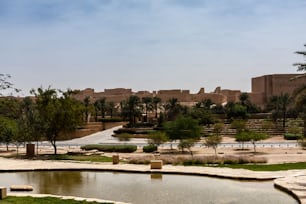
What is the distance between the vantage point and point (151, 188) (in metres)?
16.7

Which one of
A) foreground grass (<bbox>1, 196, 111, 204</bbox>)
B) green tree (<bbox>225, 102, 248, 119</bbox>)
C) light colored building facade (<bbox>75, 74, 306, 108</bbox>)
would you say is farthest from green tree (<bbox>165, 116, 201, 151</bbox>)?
light colored building facade (<bbox>75, 74, 306, 108</bbox>)

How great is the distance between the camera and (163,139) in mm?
42719

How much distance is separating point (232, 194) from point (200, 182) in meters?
2.93

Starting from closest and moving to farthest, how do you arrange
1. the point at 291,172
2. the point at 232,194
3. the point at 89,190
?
1. the point at 232,194
2. the point at 89,190
3. the point at 291,172

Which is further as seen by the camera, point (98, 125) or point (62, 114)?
point (98, 125)

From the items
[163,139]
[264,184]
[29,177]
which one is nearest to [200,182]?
[264,184]

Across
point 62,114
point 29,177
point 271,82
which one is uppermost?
point 271,82

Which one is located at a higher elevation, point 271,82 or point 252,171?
point 271,82

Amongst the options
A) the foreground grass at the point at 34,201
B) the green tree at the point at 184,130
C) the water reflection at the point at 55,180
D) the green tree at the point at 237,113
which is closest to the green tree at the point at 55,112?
the green tree at the point at 184,130

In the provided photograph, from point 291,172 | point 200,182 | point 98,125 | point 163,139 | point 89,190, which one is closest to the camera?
point 89,190

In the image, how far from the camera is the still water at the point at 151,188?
47.8ft

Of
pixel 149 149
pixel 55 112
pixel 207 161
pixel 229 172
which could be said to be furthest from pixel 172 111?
pixel 229 172

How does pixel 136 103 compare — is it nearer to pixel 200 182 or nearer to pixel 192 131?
pixel 192 131

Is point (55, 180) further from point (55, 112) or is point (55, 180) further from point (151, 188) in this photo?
point (55, 112)
